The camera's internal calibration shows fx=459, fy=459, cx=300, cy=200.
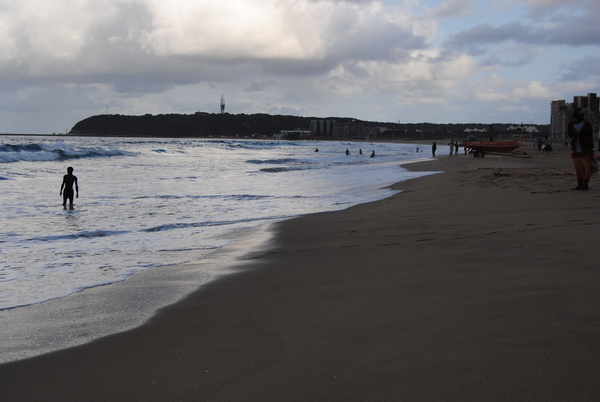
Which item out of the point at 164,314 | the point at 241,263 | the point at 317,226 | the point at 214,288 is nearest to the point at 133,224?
the point at 317,226

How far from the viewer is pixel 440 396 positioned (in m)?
1.97

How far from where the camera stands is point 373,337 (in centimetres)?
262

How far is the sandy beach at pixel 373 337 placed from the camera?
211 centimetres

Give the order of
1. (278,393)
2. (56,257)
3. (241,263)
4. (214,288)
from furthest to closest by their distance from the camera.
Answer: (56,257), (241,263), (214,288), (278,393)

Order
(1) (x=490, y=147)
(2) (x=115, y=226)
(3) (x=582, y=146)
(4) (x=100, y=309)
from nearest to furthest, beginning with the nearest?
(4) (x=100, y=309), (2) (x=115, y=226), (3) (x=582, y=146), (1) (x=490, y=147)

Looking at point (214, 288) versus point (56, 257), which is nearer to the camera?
point (214, 288)

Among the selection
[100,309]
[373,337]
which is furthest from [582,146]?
[100,309]

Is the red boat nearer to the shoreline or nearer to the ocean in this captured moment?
the ocean

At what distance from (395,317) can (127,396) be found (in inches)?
63.3

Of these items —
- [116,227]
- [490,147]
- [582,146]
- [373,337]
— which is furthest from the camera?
[490,147]

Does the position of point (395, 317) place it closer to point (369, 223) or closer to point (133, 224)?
point (369, 223)

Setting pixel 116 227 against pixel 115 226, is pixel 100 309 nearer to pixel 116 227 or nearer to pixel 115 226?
pixel 116 227

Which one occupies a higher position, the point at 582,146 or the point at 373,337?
the point at 582,146

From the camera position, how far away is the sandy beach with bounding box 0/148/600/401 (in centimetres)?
211
